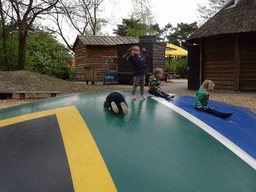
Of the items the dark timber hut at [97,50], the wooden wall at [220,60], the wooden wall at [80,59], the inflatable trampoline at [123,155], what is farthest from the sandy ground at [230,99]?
the wooden wall at [80,59]

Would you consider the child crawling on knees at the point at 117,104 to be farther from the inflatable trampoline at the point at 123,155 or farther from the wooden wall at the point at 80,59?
the wooden wall at the point at 80,59

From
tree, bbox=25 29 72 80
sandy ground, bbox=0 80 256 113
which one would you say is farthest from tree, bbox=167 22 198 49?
sandy ground, bbox=0 80 256 113

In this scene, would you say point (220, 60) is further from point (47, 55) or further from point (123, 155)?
point (47, 55)

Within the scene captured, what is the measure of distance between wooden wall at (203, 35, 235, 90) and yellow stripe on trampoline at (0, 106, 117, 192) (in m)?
11.0

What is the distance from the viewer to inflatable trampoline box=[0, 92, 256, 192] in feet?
3.66

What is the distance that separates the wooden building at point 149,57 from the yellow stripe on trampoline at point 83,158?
13165 millimetres

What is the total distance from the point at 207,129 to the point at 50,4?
9540 millimetres

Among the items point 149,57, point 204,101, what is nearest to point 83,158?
point 204,101

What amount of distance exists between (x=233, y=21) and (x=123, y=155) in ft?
36.7

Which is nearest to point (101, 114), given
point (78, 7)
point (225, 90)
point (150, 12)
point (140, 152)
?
point (140, 152)

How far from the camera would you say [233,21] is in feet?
34.4

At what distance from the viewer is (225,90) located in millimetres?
11461

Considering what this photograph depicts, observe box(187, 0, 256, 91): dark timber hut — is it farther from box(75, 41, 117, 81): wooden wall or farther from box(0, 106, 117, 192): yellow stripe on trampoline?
box(0, 106, 117, 192): yellow stripe on trampoline

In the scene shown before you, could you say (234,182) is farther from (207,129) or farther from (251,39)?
(251,39)
